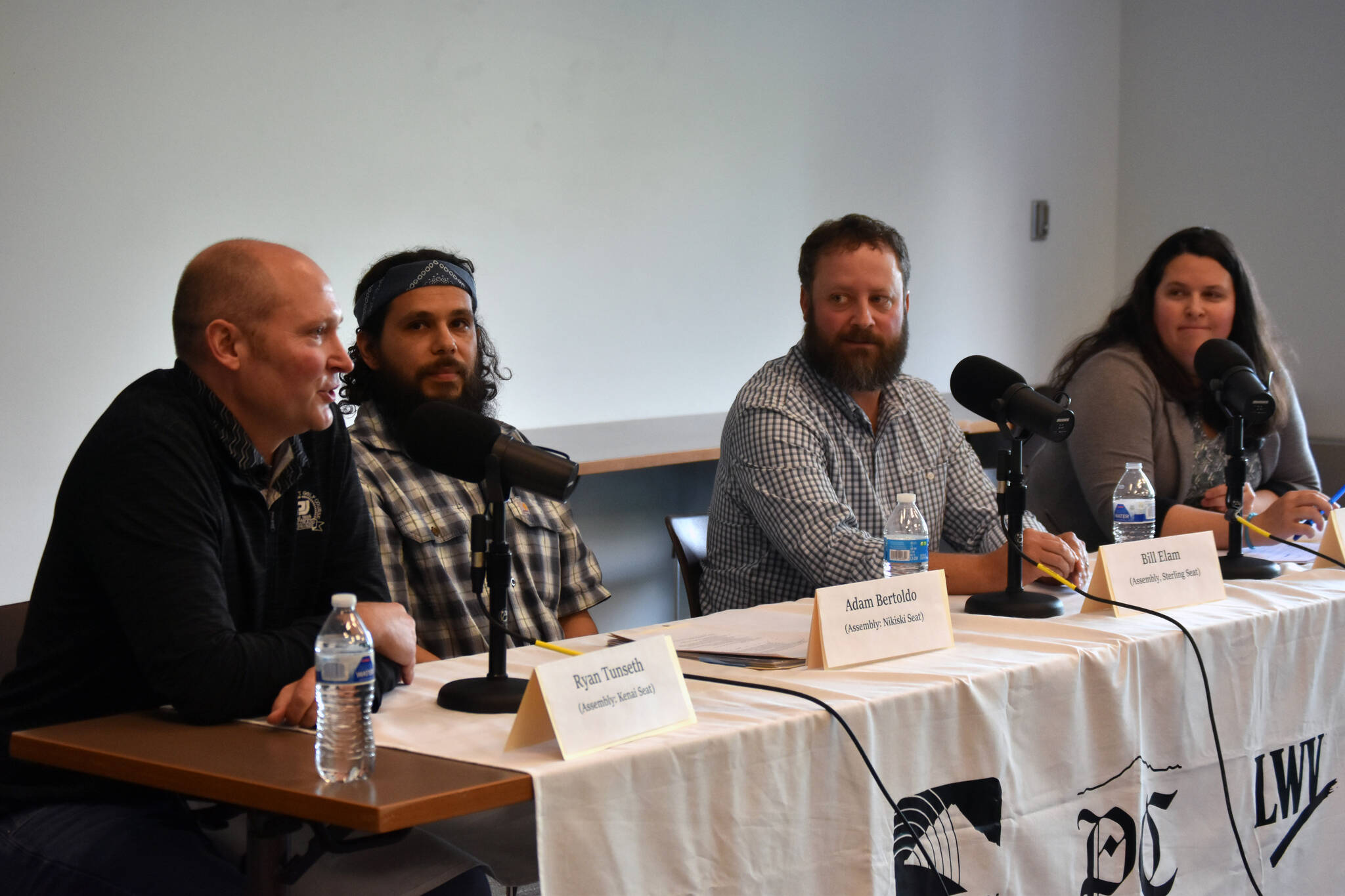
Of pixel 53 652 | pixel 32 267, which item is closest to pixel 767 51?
pixel 32 267

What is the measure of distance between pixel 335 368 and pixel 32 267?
5.83 ft

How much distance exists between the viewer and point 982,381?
206 centimetres

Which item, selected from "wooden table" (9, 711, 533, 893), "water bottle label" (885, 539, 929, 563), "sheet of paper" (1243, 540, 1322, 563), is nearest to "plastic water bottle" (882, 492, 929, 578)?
"water bottle label" (885, 539, 929, 563)

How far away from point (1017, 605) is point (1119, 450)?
0.99 m

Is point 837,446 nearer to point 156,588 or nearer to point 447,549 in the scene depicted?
point 447,549

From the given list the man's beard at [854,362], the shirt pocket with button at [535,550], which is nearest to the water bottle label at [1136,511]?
the man's beard at [854,362]

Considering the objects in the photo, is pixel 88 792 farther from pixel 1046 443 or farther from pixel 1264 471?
pixel 1264 471

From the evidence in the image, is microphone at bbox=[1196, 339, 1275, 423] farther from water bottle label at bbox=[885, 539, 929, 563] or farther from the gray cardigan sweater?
water bottle label at bbox=[885, 539, 929, 563]

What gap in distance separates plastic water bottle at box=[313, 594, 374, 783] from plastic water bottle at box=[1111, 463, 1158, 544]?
76.1 inches

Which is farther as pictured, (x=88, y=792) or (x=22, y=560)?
(x=22, y=560)

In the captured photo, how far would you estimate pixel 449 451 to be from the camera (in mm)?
1545

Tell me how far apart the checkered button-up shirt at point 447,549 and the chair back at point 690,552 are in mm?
320

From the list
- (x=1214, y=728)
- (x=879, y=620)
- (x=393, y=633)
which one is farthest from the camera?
(x=1214, y=728)

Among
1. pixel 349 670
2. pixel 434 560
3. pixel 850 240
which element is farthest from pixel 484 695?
pixel 850 240
